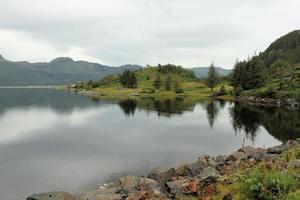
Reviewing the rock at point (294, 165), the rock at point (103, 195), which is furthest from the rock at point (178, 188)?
the rock at point (294, 165)

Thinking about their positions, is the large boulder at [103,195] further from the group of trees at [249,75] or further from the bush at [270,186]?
the group of trees at [249,75]

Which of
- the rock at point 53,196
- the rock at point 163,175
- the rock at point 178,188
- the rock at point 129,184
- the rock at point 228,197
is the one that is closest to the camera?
the rock at point 228,197

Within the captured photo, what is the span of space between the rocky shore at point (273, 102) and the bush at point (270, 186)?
331ft

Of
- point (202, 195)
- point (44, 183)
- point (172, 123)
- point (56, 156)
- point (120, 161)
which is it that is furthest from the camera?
point (172, 123)

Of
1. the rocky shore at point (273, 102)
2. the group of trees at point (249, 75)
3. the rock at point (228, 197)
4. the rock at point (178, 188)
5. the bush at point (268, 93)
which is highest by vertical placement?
the group of trees at point (249, 75)

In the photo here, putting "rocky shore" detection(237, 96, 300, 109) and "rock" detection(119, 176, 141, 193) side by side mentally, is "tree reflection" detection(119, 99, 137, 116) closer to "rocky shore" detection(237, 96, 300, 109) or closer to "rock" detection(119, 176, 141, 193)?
"rocky shore" detection(237, 96, 300, 109)

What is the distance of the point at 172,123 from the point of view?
7306 centimetres

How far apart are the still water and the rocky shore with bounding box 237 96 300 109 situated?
104ft

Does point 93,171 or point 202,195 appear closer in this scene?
point 202,195

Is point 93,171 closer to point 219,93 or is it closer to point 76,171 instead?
point 76,171

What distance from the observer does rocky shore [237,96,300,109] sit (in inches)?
4488

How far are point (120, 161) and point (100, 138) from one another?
53.8 ft

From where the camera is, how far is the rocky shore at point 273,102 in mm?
114000

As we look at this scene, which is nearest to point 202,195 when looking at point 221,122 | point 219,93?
point 221,122
